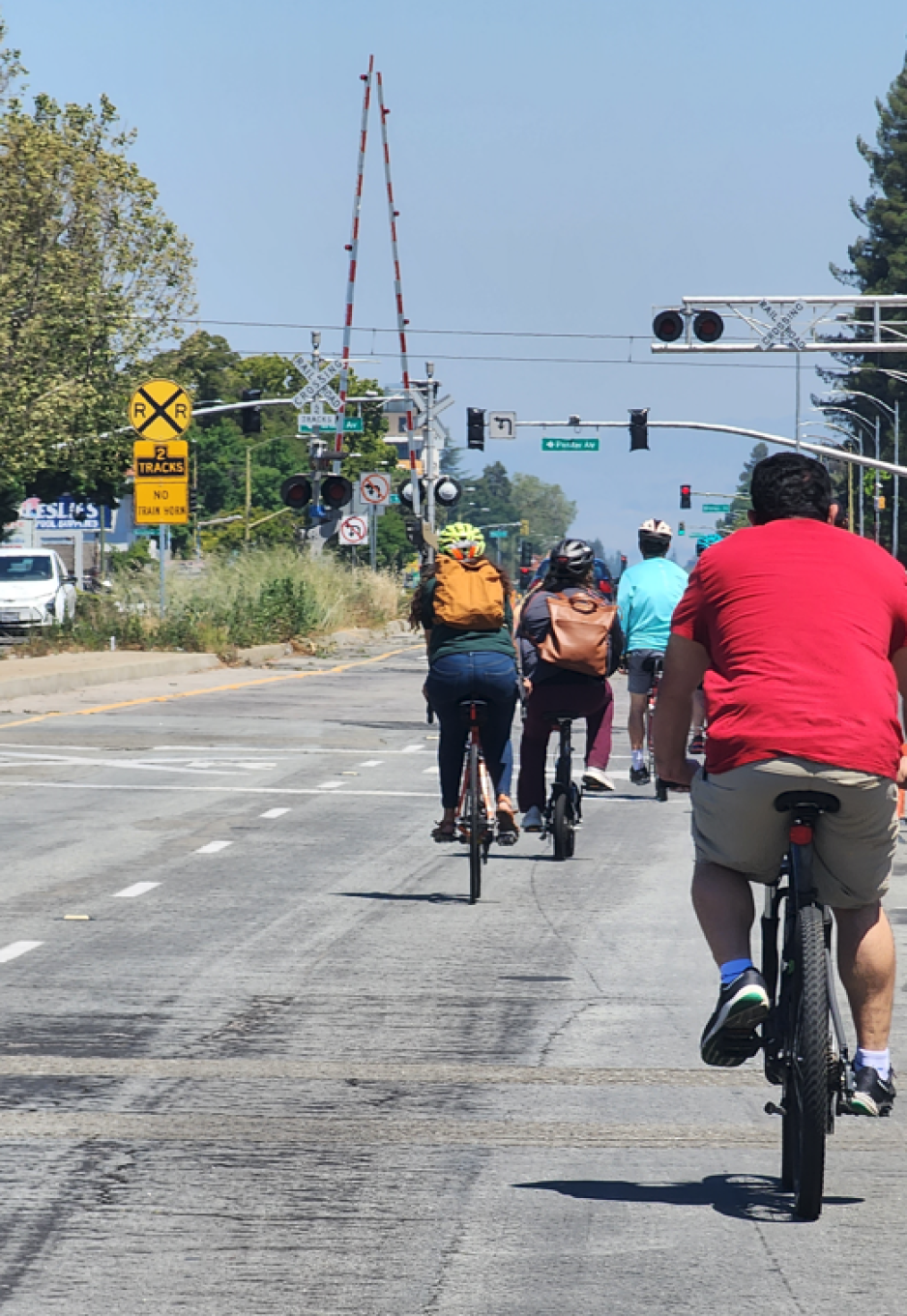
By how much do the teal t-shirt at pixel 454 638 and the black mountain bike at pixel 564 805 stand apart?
121 centimetres

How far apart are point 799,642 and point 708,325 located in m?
40.1

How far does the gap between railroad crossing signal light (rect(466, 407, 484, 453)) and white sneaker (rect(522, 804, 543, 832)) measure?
167 ft

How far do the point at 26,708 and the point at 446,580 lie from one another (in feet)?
44.5

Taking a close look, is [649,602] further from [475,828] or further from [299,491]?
[299,491]

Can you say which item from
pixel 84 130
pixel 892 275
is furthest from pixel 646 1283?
pixel 892 275

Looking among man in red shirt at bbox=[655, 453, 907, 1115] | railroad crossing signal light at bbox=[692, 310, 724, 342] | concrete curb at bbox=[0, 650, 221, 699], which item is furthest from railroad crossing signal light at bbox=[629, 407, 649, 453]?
man in red shirt at bbox=[655, 453, 907, 1115]

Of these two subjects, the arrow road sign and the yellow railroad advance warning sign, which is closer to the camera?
the yellow railroad advance warning sign

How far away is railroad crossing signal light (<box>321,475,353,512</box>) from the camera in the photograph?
39.4 meters

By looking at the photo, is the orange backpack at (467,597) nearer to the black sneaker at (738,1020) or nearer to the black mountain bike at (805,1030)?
the black mountain bike at (805,1030)

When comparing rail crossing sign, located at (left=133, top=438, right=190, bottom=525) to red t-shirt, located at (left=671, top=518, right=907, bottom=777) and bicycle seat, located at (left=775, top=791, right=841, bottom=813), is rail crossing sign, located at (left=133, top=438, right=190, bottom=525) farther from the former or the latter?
bicycle seat, located at (left=775, top=791, right=841, bottom=813)

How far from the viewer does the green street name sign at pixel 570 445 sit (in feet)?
235

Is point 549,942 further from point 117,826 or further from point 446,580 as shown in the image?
point 117,826

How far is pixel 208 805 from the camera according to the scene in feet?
48.8

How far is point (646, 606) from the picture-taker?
1555 centimetres
